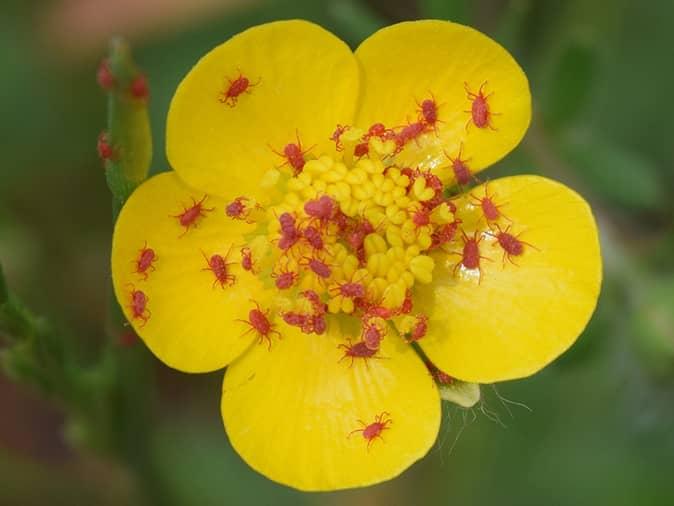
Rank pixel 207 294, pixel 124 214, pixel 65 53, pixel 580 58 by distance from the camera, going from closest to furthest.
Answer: pixel 124 214
pixel 207 294
pixel 580 58
pixel 65 53

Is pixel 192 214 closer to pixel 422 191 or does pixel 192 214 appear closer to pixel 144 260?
pixel 144 260

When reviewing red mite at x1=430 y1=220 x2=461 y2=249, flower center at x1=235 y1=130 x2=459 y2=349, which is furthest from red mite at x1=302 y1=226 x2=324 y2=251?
red mite at x1=430 y1=220 x2=461 y2=249

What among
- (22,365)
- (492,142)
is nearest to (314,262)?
(492,142)

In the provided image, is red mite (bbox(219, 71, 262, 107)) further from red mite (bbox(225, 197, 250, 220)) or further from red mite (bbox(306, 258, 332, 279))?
red mite (bbox(306, 258, 332, 279))

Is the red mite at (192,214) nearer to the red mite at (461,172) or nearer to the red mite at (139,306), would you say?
the red mite at (139,306)

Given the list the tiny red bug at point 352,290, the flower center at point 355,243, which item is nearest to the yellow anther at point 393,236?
the flower center at point 355,243

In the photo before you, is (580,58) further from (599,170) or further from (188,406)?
(188,406)
